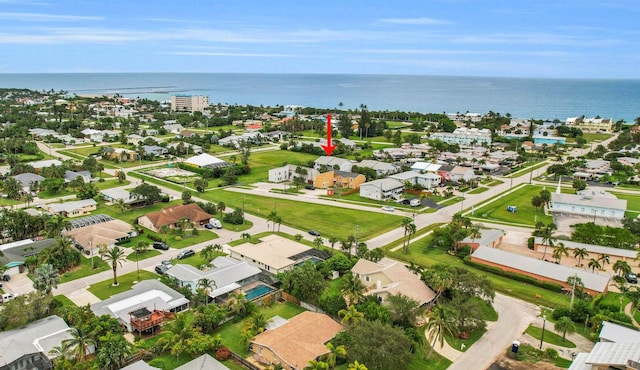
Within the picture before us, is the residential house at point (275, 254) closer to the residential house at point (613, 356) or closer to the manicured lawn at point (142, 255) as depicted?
the manicured lawn at point (142, 255)

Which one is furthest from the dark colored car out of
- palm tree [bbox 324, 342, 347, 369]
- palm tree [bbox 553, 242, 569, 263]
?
palm tree [bbox 553, 242, 569, 263]

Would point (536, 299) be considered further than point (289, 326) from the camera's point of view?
Yes

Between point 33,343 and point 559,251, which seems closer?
point 33,343

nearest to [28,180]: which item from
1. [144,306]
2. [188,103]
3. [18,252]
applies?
[18,252]

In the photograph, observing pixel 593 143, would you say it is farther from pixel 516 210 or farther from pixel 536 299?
pixel 536 299

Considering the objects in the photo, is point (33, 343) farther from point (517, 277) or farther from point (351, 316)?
point (517, 277)

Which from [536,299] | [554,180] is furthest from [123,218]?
[554,180]

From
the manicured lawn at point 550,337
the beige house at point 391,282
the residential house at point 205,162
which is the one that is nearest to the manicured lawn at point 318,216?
the beige house at point 391,282
